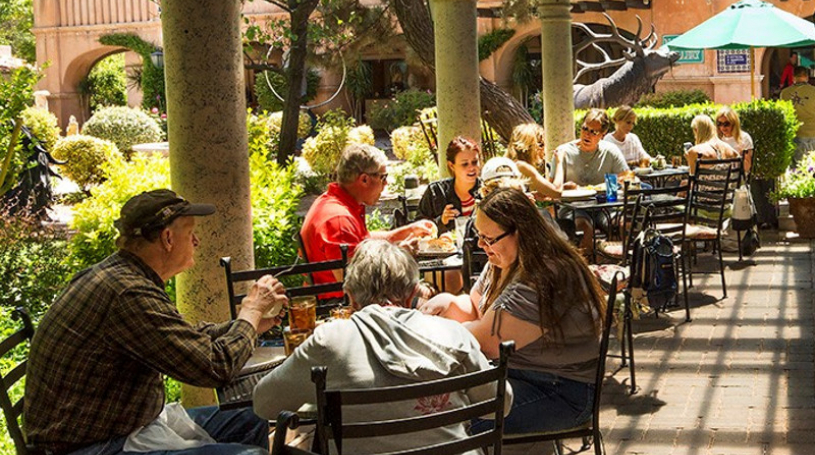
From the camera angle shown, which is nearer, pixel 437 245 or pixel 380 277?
pixel 380 277

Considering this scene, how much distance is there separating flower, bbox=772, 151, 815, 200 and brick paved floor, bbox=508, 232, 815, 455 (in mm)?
2217

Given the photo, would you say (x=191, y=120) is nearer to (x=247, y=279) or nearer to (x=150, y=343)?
(x=247, y=279)

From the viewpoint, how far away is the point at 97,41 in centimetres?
3284

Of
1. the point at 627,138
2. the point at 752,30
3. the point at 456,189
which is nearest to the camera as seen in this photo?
the point at 456,189

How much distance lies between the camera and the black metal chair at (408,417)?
2947mm

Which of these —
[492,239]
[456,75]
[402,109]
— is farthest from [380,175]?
[402,109]

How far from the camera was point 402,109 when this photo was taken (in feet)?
84.8

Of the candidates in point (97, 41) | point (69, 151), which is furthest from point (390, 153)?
point (97, 41)

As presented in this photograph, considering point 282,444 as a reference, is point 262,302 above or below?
above

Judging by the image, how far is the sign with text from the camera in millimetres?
24391

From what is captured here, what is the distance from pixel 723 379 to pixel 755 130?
278 inches

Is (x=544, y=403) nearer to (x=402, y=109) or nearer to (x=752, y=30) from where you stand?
(x=752, y=30)

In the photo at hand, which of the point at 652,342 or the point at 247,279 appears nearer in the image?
the point at 247,279

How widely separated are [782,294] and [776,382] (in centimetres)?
251
